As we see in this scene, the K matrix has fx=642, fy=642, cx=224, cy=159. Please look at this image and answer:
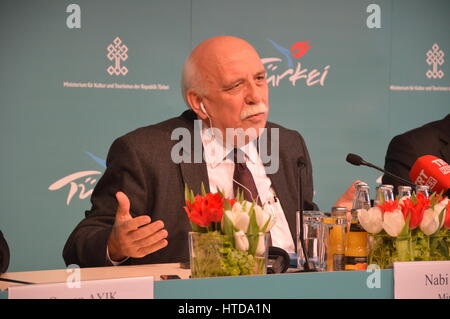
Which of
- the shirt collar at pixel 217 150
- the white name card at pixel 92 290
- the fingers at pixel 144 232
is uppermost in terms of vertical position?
the shirt collar at pixel 217 150

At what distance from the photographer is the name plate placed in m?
1.62

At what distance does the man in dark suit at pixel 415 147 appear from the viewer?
9.85ft

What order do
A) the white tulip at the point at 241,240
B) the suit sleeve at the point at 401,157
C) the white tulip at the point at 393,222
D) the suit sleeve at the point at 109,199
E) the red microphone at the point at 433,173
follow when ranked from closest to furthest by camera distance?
the white tulip at the point at 241,240
the white tulip at the point at 393,222
the red microphone at the point at 433,173
the suit sleeve at the point at 109,199
the suit sleeve at the point at 401,157

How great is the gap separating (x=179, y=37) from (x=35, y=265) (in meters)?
1.72

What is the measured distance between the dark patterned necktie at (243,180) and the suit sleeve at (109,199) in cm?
36

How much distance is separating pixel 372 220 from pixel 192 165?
0.94 m

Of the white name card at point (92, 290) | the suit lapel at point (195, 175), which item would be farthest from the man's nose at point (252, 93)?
the white name card at point (92, 290)

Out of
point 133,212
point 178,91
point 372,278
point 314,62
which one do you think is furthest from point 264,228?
point 314,62

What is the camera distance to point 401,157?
302 centimetres

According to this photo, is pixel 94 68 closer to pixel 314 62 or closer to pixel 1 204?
pixel 1 204

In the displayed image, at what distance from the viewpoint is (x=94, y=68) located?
159 inches

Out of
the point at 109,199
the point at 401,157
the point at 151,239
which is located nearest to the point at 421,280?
the point at 151,239

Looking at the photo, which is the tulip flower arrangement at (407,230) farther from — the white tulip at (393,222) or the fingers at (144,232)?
the fingers at (144,232)

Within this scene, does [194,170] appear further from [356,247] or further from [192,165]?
[356,247]
